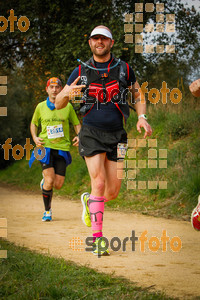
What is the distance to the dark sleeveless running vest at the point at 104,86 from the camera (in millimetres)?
5277

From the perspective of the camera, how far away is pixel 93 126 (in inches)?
213

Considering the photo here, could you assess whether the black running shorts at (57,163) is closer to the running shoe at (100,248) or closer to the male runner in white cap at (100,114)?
the male runner in white cap at (100,114)

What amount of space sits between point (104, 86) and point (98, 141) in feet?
2.01

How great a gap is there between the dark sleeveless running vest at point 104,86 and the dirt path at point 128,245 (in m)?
1.61

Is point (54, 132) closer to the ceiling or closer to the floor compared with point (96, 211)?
closer to the ceiling

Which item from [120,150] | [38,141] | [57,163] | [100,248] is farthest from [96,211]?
[57,163]

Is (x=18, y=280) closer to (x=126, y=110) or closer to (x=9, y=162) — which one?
(x=126, y=110)

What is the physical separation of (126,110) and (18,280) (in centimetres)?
240

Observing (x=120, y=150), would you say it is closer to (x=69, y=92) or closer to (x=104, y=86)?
(x=104, y=86)

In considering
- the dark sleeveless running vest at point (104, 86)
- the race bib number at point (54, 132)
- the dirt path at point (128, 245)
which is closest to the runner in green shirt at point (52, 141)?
the race bib number at point (54, 132)

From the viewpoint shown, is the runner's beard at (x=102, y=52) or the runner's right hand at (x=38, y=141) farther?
the runner's right hand at (x=38, y=141)

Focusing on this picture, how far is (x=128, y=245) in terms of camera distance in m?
5.90

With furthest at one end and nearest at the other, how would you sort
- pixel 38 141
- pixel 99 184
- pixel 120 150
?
pixel 38 141
pixel 120 150
pixel 99 184


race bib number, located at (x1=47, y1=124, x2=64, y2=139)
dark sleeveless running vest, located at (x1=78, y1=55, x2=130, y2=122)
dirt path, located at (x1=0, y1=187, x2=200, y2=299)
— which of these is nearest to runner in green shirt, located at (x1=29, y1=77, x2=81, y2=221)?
race bib number, located at (x1=47, y1=124, x2=64, y2=139)
